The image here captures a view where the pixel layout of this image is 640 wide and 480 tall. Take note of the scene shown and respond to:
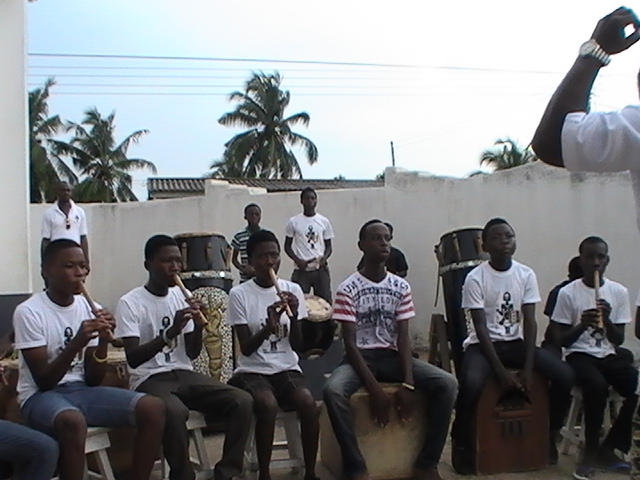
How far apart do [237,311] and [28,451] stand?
5.01ft

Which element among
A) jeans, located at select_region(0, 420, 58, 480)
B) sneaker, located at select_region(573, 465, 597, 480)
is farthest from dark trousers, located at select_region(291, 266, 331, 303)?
jeans, located at select_region(0, 420, 58, 480)

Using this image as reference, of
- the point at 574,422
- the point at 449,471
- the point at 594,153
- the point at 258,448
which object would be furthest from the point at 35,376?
the point at 574,422

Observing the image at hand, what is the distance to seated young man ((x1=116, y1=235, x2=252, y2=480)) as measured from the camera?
156 inches

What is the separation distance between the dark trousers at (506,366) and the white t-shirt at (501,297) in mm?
79

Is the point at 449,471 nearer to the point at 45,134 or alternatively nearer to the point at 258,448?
the point at 258,448

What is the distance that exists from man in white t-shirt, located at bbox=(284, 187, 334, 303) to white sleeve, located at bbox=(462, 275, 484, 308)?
3.43 meters

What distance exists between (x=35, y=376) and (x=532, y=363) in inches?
112

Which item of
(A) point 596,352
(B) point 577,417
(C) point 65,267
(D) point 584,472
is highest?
(C) point 65,267

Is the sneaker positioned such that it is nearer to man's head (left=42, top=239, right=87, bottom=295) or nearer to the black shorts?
the black shorts

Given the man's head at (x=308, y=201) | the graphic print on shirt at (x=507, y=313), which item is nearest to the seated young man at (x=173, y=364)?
the graphic print on shirt at (x=507, y=313)

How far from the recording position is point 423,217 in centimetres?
987

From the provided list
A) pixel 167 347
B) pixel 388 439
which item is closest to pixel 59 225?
pixel 167 347

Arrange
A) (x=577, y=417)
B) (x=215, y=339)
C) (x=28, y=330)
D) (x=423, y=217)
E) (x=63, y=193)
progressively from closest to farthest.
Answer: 1. (x=28, y=330)
2. (x=577, y=417)
3. (x=215, y=339)
4. (x=63, y=193)
5. (x=423, y=217)

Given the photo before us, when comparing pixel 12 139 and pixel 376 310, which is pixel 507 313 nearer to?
pixel 376 310
